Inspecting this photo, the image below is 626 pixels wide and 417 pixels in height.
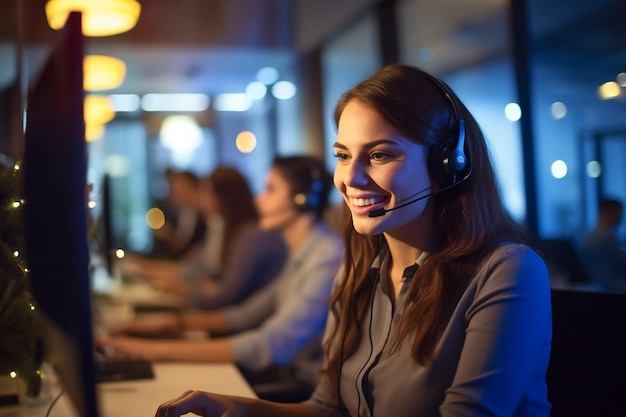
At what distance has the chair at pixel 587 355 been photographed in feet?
4.03

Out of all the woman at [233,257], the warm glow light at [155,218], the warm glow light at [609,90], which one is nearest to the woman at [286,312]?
the woman at [233,257]

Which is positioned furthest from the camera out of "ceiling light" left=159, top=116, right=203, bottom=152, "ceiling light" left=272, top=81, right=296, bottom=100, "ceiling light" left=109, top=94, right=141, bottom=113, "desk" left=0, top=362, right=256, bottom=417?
"ceiling light" left=109, top=94, right=141, bottom=113

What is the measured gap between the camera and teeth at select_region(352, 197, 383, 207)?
124 cm

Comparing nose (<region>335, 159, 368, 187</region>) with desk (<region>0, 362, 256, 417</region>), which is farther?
desk (<region>0, 362, 256, 417</region>)

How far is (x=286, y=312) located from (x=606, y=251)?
1.64 metres

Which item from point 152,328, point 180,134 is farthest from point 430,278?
point 180,134

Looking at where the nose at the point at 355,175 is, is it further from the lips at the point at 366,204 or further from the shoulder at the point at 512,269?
the shoulder at the point at 512,269

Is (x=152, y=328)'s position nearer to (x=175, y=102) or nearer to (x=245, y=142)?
(x=245, y=142)

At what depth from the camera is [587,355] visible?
50.1 inches

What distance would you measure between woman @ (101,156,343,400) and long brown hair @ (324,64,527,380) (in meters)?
1.00

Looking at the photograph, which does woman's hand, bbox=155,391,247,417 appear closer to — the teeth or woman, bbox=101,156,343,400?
the teeth

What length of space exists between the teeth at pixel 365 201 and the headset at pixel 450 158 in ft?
0.38

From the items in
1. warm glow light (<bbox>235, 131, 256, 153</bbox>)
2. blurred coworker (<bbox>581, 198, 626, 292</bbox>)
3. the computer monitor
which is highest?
warm glow light (<bbox>235, 131, 256, 153</bbox>)

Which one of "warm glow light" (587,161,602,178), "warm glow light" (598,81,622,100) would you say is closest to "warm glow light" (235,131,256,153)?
"warm glow light" (587,161,602,178)
